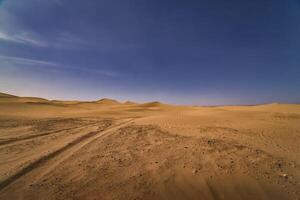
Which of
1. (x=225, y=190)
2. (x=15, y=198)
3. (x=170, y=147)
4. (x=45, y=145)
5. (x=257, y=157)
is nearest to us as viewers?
(x=15, y=198)

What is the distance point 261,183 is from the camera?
3887 mm

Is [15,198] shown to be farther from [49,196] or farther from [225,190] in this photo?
[225,190]

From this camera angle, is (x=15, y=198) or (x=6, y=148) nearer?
(x=15, y=198)

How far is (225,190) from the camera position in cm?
368

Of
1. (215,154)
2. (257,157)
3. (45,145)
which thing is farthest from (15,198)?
(257,157)

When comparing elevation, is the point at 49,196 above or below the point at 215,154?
below

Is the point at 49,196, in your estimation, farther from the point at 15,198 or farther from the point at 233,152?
the point at 233,152

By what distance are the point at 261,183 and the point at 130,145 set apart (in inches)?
156

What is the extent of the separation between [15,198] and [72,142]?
3374mm

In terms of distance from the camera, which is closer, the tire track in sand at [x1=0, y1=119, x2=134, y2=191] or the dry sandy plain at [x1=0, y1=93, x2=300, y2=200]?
the dry sandy plain at [x1=0, y1=93, x2=300, y2=200]

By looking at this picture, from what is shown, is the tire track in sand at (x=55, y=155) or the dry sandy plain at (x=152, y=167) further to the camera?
the tire track in sand at (x=55, y=155)

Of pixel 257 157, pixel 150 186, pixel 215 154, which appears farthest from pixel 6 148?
pixel 257 157

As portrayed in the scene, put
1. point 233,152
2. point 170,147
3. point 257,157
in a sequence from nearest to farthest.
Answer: point 257,157, point 233,152, point 170,147

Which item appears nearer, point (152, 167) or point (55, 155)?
point (152, 167)
